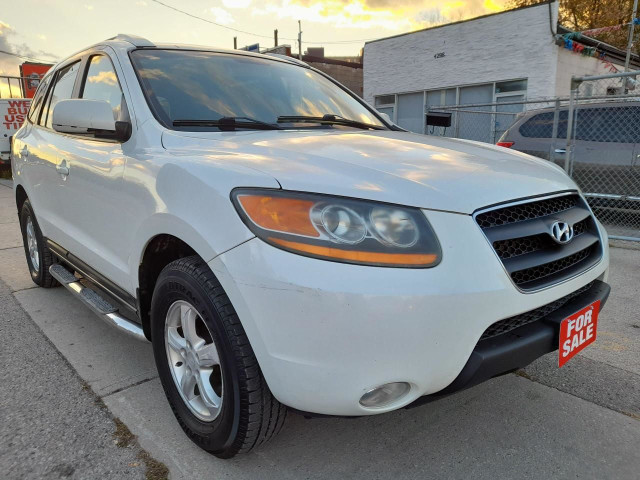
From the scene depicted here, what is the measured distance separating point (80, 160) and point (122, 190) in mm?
705

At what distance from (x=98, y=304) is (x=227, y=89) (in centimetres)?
141

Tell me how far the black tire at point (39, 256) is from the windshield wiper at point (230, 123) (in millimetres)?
2122

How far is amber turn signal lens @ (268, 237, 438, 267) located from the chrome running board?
1224mm

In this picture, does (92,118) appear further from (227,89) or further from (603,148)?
(603,148)

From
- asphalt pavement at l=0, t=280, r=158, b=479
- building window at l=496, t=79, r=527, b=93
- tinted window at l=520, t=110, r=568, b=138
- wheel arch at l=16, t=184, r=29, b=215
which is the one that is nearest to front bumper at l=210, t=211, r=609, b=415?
asphalt pavement at l=0, t=280, r=158, b=479

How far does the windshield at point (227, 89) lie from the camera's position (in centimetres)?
255

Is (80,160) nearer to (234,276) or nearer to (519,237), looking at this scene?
(234,276)

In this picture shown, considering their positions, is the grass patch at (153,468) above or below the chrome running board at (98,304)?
below

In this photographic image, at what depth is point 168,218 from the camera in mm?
1983

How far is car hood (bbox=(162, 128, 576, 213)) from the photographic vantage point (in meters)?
1.70

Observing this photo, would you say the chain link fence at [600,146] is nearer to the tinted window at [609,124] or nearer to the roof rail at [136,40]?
the tinted window at [609,124]

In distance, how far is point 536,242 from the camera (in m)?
1.91

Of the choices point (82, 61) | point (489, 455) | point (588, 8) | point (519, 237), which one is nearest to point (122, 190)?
point (82, 61)

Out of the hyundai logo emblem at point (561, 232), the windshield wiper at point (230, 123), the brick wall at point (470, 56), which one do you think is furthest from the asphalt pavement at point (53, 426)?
the brick wall at point (470, 56)
